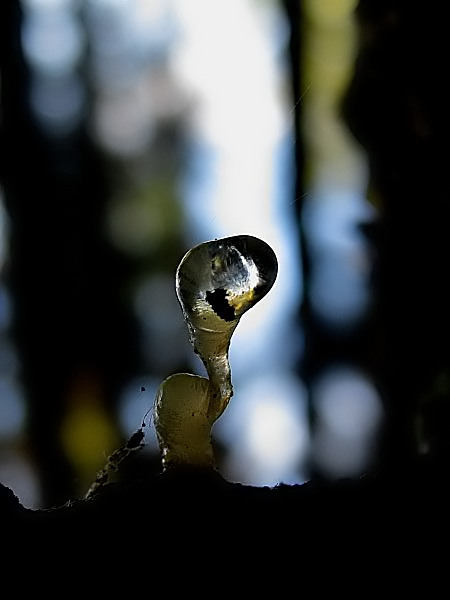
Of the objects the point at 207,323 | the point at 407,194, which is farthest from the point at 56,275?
the point at 207,323

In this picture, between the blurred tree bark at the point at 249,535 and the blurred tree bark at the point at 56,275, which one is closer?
the blurred tree bark at the point at 249,535

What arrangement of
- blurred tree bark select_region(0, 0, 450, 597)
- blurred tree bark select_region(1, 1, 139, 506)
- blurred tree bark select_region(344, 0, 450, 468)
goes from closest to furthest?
blurred tree bark select_region(0, 0, 450, 597), blurred tree bark select_region(344, 0, 450, 468), blurred tree bark select_region(1, 1, 139, 506)

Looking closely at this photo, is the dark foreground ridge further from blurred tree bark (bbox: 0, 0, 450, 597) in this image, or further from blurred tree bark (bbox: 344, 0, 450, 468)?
blurred tree bark (bbox: 344, 0, 450, 468)

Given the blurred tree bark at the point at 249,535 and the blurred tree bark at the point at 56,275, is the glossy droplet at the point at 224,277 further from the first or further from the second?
the blurred tree bark at the point at 56,275

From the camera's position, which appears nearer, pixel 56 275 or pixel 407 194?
pixel 407 194

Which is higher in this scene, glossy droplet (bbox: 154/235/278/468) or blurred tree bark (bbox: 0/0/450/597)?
glossy droplet (bbox: 154/235/278/468)

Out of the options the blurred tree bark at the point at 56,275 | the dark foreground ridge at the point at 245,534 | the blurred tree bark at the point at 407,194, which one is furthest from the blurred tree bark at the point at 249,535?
the blurred tree bark at the point at 56,275

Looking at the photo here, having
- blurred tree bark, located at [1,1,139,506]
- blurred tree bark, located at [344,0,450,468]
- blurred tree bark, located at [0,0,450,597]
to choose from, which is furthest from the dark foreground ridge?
blurred tree bark, located at [1,1,139,506]

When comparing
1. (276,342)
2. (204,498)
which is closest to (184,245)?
(276,342)

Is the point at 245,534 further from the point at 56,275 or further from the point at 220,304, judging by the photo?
the point at 56,275

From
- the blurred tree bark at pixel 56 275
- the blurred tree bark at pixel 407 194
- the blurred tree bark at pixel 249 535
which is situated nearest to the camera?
the blurred tree bark at pixel 249 535
